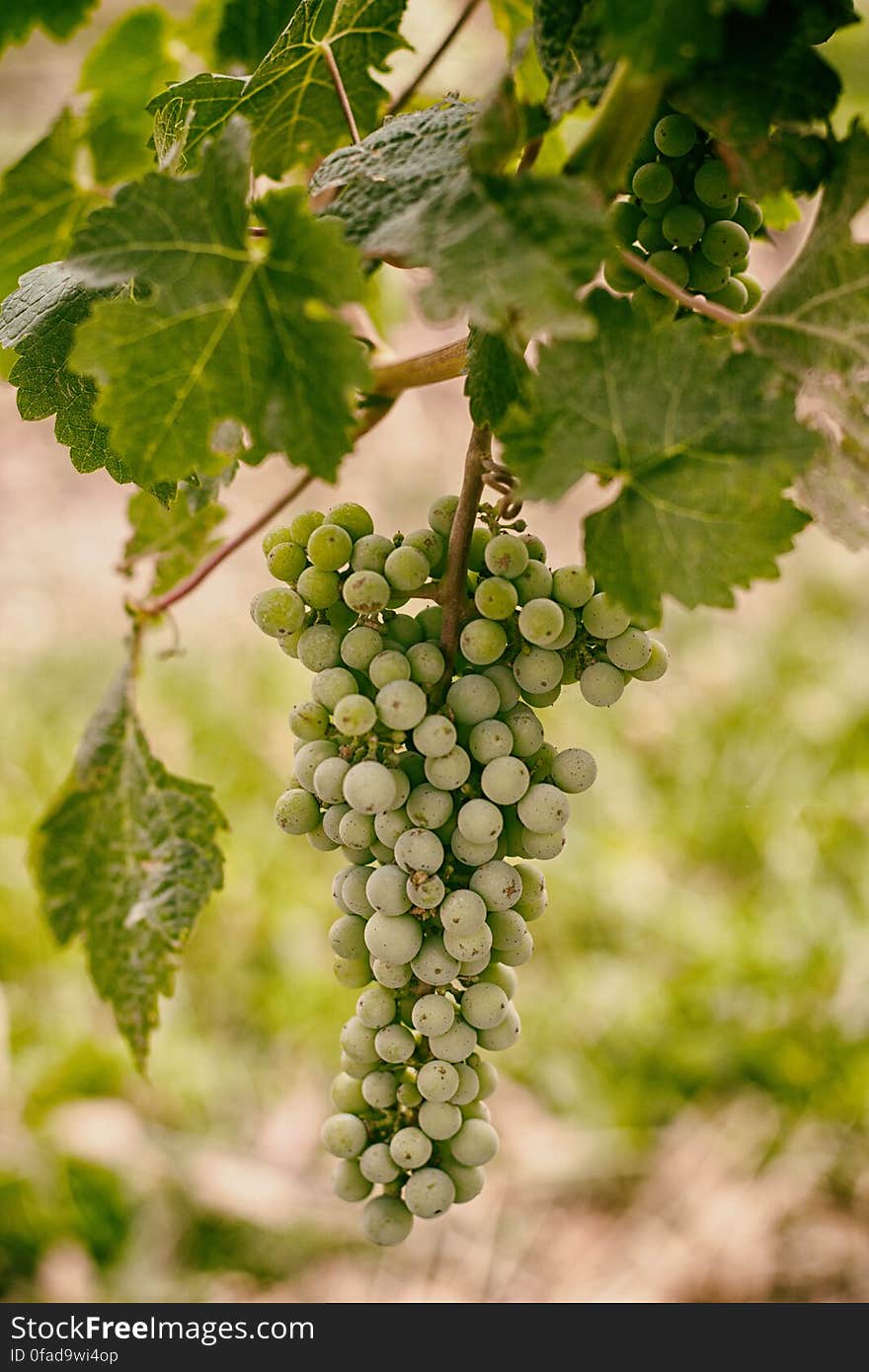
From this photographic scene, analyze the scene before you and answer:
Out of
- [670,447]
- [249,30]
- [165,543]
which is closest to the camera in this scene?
[670,447]

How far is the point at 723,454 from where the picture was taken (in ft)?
1.17

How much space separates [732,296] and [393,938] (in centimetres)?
31

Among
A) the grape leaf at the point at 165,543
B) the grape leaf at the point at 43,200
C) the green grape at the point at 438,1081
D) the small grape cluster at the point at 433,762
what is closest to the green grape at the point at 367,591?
the small grape cluster at the point at 433,762

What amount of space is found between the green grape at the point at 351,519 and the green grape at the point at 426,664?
63 mm

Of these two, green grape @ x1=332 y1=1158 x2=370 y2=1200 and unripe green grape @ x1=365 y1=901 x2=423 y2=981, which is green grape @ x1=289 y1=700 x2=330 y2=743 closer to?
unripe green grape @ x1=365 y1=901 x2=423 y2=981

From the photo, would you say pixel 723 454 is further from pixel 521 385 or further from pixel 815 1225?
pixel 815 1225

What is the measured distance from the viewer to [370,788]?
1.41ft

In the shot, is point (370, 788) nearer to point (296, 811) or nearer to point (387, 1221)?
point (296, 811)

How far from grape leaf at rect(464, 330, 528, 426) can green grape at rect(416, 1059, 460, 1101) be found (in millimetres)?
283

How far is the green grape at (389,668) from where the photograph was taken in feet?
1.44

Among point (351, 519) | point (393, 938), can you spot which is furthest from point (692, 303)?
point (393, 938)

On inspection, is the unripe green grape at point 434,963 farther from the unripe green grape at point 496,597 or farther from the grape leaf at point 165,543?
the grape leaf at point 165,543

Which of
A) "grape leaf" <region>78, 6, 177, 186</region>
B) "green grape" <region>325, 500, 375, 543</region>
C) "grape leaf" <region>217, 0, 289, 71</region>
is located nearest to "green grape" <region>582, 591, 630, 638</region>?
"green grape" <region>325, 500, 375, 543</region>

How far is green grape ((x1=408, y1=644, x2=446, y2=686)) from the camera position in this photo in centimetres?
45
